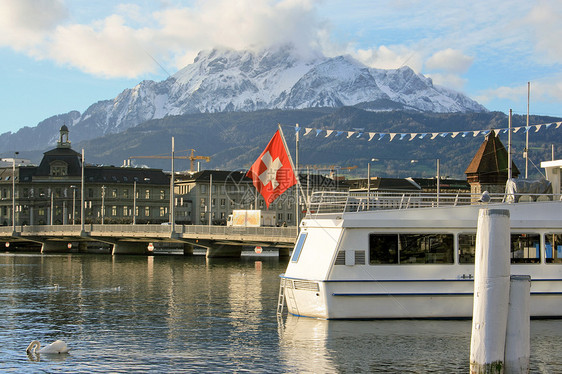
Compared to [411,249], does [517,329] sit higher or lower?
lower

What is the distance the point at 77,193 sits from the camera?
602ft

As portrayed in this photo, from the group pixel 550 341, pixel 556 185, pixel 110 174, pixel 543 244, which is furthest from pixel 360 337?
pixel 110 174

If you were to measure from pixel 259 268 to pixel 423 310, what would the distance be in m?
47.9

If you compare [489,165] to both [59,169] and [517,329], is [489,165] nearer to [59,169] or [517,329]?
[517,329]

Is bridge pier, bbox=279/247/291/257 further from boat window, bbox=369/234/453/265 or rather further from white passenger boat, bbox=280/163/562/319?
boat window, bbox=369/234/453/265

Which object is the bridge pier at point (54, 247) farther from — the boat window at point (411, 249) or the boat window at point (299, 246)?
the boat window at point (411, 249)

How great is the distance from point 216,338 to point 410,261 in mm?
8644

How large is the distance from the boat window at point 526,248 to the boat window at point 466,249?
183 cm

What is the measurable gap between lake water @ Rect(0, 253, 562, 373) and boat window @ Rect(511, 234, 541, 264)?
2755 mm

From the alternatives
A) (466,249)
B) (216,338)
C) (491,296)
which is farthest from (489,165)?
(491,296)

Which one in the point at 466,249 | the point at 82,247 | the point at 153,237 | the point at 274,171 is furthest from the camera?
the point at 82,247

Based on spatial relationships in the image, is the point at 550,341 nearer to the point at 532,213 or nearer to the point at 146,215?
the point at 532,213

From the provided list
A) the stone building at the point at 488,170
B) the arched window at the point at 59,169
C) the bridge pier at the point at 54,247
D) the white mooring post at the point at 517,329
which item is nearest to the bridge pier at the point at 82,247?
the bridge pier at the point at 54,247

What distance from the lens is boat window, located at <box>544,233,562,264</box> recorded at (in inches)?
1395
